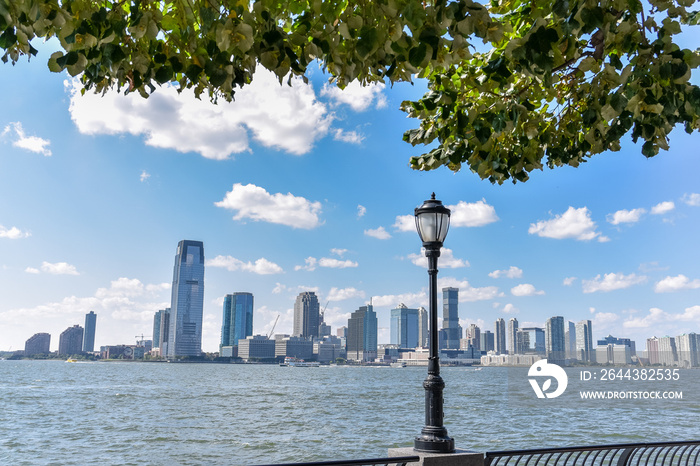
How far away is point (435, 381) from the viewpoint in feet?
25.3

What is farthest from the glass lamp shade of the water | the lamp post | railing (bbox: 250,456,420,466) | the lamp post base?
the water

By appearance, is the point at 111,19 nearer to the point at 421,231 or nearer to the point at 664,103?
the point at 664,103

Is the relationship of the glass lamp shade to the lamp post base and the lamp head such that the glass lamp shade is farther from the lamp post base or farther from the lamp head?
the lamp post base

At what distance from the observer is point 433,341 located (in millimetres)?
7902

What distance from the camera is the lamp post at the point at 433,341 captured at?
730 cm

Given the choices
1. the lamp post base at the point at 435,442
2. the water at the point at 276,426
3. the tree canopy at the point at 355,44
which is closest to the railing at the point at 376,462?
the lamp post base at the point at 435,442

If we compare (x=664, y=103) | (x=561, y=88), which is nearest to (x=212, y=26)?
(x=664, y=103)

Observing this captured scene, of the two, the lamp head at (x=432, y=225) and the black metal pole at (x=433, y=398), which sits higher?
the lamp head at (x=432, y=225)

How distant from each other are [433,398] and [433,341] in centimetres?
68

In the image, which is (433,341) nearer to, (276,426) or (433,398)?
(433,398)

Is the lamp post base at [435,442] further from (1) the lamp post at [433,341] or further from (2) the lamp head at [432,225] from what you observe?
(2) the lamp head at [432,225]

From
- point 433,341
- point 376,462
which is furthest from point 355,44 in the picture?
point 433,341

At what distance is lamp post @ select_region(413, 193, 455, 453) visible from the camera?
7.30 meters

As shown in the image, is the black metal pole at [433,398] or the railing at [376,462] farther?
the black metal pole at [433,398]
